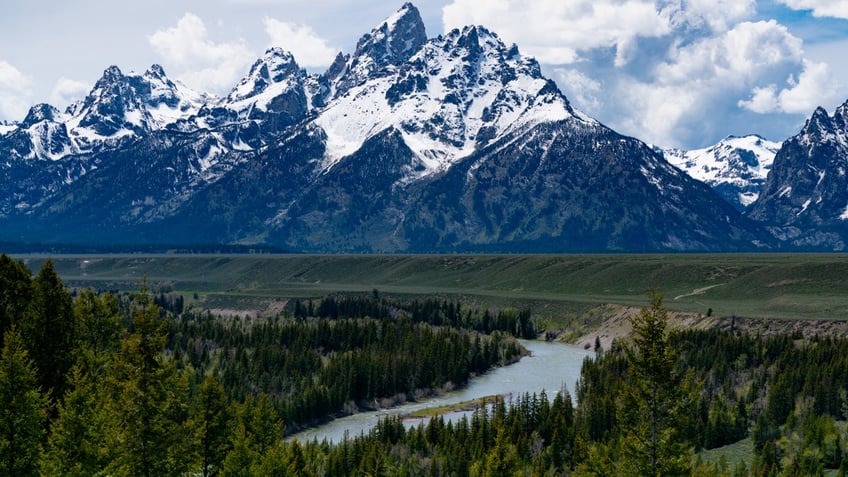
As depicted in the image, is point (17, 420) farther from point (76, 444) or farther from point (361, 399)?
point (361, 399)

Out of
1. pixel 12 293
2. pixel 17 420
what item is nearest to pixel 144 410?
pixel 17 420

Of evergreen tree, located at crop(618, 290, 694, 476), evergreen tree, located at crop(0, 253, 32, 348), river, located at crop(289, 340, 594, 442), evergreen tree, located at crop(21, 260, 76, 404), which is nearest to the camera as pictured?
evergreen tree, located at crop(618, 290, 694, 476)

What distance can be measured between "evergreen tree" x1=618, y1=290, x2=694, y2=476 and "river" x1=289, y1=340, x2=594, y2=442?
232ft

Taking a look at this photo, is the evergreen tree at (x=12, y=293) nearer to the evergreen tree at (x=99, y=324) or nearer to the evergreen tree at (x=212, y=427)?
the evergreen tree at (x=99, y=324)

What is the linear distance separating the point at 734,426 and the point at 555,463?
25904 mm

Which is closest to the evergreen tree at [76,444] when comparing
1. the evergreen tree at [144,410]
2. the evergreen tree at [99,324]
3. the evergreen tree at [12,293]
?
the evergreen tree at [144,410]

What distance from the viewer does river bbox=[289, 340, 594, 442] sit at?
121 meters

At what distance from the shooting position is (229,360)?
14962 centimetres

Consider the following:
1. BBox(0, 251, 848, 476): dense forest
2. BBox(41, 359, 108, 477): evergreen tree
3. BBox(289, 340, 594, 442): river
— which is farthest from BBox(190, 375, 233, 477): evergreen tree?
A: BBox(289, 340, 594, 442): river

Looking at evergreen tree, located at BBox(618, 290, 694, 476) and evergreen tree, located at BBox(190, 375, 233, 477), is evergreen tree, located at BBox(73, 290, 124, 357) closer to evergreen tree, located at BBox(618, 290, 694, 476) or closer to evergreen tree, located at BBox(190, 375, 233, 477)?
evergreen tree, located at BBox(190, 375, 233, 477)

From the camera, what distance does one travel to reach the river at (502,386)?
121m

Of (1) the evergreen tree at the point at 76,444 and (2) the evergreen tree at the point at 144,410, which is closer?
(2) the evergreen tree at the point at 144,410

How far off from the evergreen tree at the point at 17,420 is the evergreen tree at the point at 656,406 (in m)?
32.3

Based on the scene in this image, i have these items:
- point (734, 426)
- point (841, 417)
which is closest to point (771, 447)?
point (734, 426)
